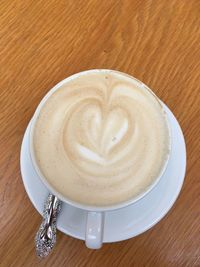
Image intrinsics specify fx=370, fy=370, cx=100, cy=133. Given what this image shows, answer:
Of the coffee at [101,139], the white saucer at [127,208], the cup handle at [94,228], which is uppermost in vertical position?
the coffee at [101,139]

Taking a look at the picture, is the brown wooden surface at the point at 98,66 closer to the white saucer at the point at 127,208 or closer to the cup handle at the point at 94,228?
the white saucer at the point at 127,208

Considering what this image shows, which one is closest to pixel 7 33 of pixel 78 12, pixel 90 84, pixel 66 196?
pixel 78 12

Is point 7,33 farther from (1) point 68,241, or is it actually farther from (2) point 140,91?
(1) point 68,241

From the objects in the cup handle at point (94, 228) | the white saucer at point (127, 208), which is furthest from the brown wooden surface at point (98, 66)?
the cup handle at point (94, 228)

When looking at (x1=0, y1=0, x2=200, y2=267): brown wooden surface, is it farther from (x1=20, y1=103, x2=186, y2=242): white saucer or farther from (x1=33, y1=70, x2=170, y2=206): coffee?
(x1=33, y1=70, x2=170, y2=206): coffee

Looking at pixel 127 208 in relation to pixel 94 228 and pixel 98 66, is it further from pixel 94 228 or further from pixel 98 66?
pixel 98 66

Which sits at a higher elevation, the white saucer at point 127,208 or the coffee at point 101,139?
the coffee at point 101,139

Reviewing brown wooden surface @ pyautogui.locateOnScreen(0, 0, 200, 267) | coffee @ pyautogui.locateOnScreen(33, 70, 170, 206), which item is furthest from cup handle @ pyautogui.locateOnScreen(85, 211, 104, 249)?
brown wooden surface @ pyautogui.locateOnScreen(0, 0, 200, 267)
